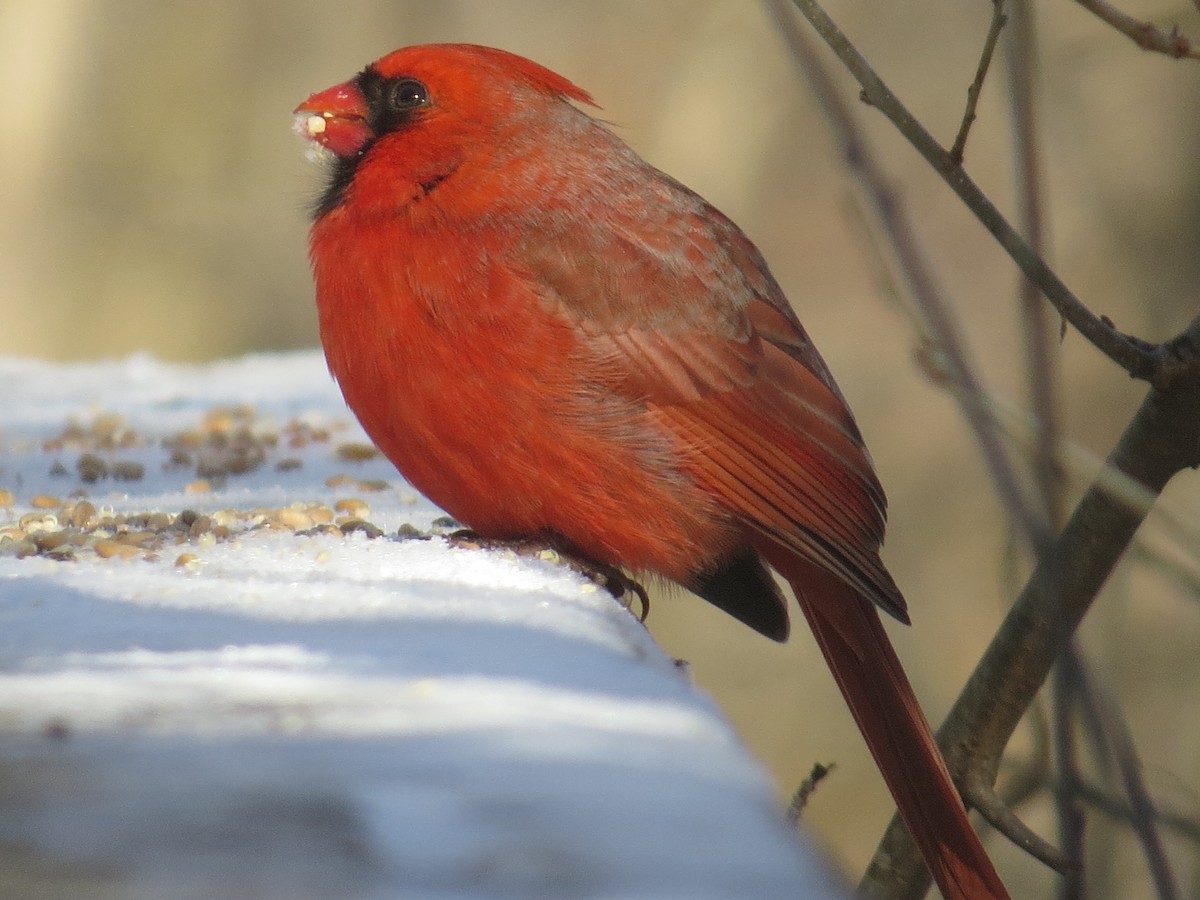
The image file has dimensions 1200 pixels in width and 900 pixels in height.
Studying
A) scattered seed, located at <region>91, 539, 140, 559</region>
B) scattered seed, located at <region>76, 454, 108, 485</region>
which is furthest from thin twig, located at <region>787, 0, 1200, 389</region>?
scattered seed, located at <region>76, 454, 108, 485</region>

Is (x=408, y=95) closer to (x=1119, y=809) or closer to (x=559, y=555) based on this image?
(x=559, y=555)

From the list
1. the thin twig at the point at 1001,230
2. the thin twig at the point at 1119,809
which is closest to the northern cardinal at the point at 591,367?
the thin twig at the point at 1119,809

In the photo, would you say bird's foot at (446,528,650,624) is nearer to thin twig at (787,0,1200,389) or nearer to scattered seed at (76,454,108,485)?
thin twig at (787,0,1200,389)

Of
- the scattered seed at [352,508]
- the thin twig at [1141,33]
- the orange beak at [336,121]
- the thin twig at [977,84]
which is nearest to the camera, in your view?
the thin twig at [1141,33]

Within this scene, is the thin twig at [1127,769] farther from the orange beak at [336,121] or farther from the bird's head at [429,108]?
the orange beak at [336,121]

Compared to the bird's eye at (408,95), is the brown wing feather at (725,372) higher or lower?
lower

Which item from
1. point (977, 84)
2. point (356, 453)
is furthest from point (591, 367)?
point (356, 453)

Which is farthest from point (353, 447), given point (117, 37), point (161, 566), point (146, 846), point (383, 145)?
point (117, 37)
